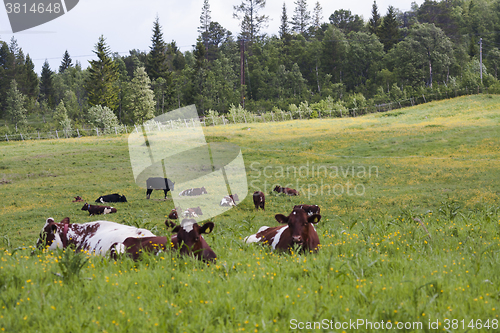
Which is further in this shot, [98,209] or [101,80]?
[101,80]

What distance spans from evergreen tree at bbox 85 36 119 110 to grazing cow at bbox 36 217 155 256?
8836cm

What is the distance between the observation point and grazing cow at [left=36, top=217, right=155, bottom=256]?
756cm

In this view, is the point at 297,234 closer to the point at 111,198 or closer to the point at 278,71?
the point at 111,198

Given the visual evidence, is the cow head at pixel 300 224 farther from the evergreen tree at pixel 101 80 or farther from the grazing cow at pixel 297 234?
the evergreen tree at pixel 101 80

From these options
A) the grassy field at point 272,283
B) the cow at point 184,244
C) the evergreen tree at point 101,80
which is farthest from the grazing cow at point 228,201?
the evergreen tree at point 101,80

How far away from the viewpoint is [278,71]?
368 ft

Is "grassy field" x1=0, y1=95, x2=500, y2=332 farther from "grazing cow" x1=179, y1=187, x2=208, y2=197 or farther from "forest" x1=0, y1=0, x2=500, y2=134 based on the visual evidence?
"forest" x1=0, y1=0, x2=500, y2=134

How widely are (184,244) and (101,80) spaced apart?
93904mm

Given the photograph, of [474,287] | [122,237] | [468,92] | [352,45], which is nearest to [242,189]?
[122,237]

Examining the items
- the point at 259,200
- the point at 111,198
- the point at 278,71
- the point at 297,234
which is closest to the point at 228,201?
the point at 259,200

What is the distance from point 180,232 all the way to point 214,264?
3.15 feet

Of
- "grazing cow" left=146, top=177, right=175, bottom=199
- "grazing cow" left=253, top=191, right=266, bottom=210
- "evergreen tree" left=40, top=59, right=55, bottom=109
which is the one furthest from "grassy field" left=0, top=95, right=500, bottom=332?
"evergreen tree" left=40, top=59, right=55, bottom=109

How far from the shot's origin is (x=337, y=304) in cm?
452

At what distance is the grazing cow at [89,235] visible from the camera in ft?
24.8
